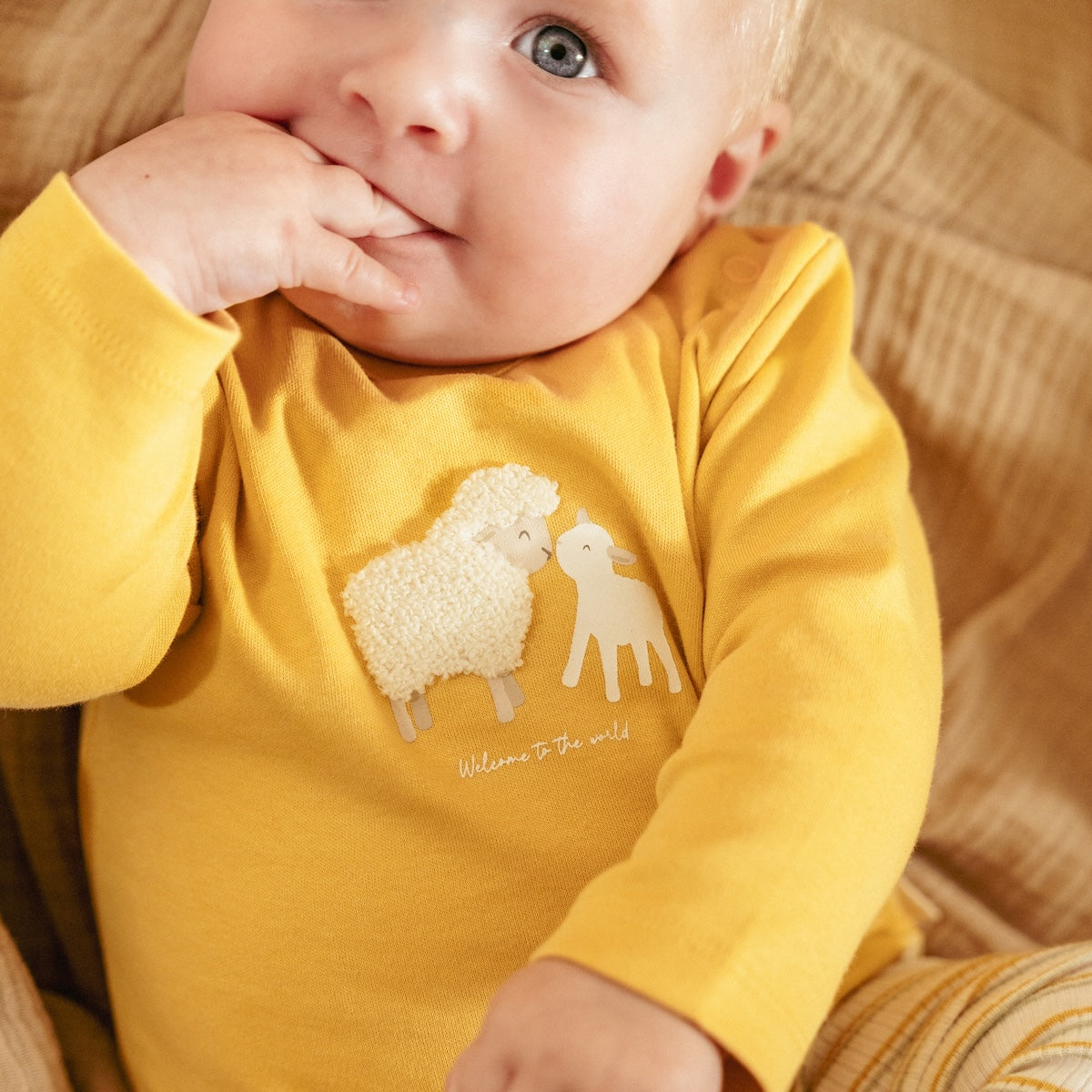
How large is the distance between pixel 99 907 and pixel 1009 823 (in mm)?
849

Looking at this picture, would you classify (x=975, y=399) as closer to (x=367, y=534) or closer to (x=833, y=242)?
(x=833, y=242)

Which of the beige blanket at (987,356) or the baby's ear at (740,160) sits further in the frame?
the beige blanket at (987,356)

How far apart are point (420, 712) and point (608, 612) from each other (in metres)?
0.15

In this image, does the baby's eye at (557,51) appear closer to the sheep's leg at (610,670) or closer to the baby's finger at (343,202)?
the baby's finger at (343,202)

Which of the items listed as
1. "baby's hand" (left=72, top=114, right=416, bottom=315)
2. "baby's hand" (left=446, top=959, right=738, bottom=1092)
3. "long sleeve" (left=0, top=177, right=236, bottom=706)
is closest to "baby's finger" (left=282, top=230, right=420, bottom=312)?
"baby's hand" (left=72, top=114, right=416, bottom=315)

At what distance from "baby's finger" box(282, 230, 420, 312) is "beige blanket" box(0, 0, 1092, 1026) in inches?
21.6

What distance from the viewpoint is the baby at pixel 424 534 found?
711 mm

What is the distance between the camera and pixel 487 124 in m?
0.81

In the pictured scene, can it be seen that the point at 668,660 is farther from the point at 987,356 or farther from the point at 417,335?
the point at 987,356

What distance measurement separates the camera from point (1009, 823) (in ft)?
3.95

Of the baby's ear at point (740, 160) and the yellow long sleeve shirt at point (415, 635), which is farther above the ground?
the baby's ear at point (740, 160)

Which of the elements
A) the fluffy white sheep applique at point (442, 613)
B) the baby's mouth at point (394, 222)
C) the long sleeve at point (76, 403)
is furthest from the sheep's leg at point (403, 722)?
the baby's mouth at point (394, 222)

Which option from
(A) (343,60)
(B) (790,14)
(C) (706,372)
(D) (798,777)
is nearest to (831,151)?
(B) (790,14)

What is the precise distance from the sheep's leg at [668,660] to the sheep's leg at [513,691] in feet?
0.32
